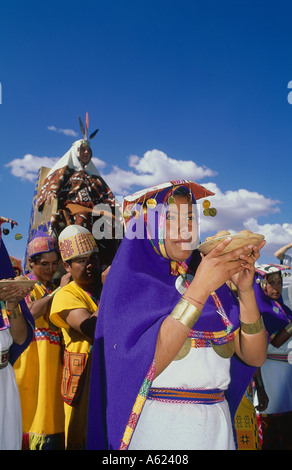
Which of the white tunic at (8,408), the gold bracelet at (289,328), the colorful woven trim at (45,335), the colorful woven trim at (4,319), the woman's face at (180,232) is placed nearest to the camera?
the woman's face at (180,232)

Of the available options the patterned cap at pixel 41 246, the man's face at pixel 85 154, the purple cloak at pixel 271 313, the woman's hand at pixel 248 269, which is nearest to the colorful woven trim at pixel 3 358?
the woman's hand at pixel 248 269

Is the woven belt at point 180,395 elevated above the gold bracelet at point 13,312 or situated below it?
below

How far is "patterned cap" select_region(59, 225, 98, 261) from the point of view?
429 cm

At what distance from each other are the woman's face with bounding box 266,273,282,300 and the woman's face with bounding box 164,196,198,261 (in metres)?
3.37

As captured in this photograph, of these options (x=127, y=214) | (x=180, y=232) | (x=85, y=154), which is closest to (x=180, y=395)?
(x=180, y=232)

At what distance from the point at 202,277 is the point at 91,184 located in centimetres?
751

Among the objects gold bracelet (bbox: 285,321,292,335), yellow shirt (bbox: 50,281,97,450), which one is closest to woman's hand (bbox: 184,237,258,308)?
yellow shirt (bbox: 50,281,97,450)

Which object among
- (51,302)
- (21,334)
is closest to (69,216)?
(51,302)

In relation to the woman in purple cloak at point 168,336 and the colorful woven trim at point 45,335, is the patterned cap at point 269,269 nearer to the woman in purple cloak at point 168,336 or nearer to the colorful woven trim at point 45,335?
the colorful woven trim at point 45,335

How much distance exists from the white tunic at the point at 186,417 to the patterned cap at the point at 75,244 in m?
Answer: 2.58

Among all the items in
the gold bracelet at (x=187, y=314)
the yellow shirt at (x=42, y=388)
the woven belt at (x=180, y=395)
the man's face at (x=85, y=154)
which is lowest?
the yellow shirt at (x=42, y=388)

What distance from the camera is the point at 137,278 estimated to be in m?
1.99

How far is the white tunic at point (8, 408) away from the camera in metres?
2.76
